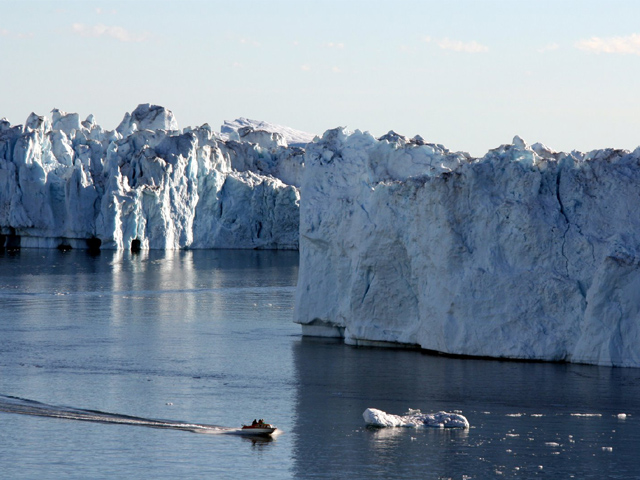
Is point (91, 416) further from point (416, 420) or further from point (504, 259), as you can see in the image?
point (504, 259)

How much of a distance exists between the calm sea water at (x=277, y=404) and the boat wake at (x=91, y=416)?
0.08 m

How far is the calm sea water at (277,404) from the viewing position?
17.1m

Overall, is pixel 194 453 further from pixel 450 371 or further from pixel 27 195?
pixel 27 195

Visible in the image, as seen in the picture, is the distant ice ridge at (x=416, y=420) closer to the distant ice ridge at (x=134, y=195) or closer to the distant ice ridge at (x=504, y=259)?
the distant ice ridge at (x=504, y=259)

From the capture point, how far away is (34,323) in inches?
1391

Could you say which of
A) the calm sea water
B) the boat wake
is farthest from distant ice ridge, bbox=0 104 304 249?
the boat wake

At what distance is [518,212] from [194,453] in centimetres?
1174

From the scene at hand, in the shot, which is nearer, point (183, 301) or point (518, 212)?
point (518, 212)

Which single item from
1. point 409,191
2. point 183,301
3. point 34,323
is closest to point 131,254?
point 183,301

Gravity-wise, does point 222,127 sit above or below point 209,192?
above

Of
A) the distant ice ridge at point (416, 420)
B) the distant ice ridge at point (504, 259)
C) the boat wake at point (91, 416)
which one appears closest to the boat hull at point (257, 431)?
the boat wake at point (91, 416)

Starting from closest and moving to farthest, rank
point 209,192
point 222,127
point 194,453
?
1. point 194,453
2. point 209,192
3. point 222,127

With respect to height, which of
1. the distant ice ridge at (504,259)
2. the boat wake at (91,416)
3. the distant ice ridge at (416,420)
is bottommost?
the boat wake at (91,416)

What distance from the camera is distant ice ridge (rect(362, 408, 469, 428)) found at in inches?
766
